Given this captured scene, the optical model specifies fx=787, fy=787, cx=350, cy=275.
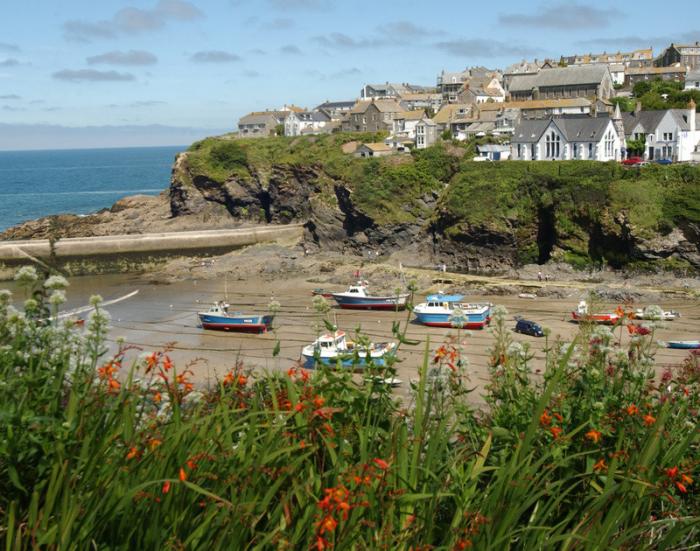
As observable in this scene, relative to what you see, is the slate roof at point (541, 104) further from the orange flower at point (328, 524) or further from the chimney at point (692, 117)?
the orange flower at point (328, 524)

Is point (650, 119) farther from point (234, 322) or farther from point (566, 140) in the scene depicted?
point (234, 322)

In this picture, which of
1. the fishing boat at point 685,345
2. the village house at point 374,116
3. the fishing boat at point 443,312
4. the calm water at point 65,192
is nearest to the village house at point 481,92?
the village house at point 374,116

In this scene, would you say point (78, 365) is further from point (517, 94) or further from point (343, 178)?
point (517, 94)

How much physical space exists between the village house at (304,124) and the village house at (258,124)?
1.89 m

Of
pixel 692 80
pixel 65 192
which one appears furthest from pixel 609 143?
pixel 65 192

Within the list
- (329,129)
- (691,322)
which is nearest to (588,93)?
(329,129)

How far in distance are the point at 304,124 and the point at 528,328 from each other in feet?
196

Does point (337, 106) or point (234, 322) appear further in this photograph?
point (337, 106)

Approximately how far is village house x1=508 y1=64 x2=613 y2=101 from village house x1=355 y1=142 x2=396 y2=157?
17.8m

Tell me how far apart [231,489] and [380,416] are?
1.21 meters

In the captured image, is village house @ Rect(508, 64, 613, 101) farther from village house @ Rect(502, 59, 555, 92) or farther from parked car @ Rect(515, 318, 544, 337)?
parked car @ Rect(515, 318, 544, 337)

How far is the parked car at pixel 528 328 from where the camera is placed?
26.4m

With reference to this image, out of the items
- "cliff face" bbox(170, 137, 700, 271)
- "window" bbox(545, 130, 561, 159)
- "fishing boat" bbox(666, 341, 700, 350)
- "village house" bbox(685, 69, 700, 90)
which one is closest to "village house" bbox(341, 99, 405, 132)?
"cliff face" bbox(170, 137, 700, 271)

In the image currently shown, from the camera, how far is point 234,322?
95.1 ft
